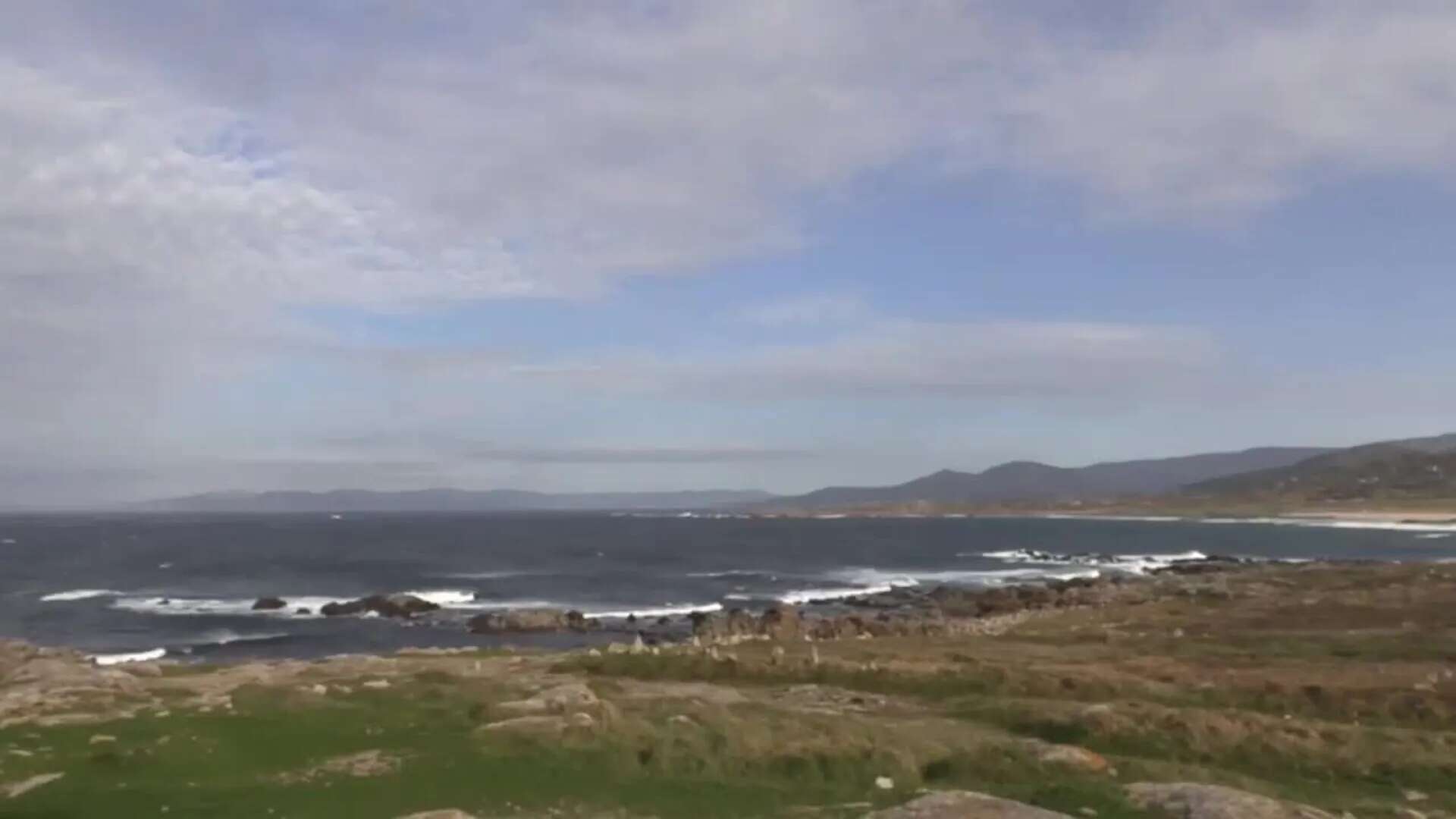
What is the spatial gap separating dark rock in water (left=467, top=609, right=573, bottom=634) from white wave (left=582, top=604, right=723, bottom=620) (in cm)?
496

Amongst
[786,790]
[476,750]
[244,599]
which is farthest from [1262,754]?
[244,599]

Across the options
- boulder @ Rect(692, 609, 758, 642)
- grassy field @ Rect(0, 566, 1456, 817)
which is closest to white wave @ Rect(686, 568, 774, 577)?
boulder @ Rect(692, 609, 758, 642)

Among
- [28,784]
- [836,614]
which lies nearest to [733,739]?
[28,784]

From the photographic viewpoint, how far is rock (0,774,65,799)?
1956 cm

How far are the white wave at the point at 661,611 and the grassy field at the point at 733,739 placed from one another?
44112 mm

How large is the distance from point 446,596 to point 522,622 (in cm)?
2452

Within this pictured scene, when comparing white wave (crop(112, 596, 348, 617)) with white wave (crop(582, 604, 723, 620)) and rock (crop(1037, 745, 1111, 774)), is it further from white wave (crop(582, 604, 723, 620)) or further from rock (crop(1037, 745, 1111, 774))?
rock (crop(1037, 745, 1111, 774))

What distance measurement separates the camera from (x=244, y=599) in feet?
313

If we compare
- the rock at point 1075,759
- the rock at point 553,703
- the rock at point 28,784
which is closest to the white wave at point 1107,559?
the rock at point 553,703

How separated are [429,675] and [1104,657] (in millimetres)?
25617

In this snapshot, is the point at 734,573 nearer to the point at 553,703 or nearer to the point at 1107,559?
the point at 1107,559

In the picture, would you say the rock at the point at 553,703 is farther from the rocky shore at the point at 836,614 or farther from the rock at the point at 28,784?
the rocky shore at the point at 836,614

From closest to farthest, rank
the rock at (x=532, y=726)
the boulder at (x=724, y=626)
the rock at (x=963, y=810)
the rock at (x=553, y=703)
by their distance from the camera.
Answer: the rock at (x=963, y=810) → the rock at (x=532, y=726) → the rock at (x=553, y=703) → the boulder at (x=724, y=626)

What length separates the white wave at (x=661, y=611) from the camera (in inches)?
3263
